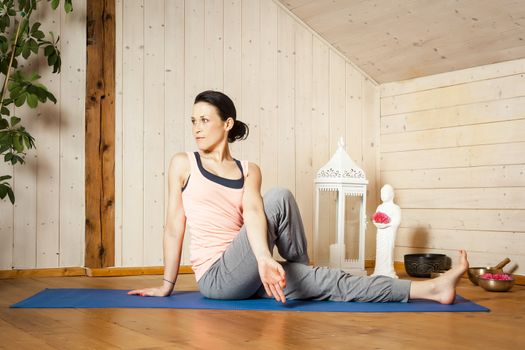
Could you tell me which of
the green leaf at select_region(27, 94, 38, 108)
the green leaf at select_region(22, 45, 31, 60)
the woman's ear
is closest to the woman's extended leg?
the woman's ear

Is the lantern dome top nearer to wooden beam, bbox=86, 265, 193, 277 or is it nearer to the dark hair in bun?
wooden beam, bbox=86, 265, 193, 277

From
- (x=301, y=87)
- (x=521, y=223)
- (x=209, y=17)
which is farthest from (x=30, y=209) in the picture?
(x=521, y=223)

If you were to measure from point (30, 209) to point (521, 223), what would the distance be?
8.59 feet

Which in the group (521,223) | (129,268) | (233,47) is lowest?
(129,268)

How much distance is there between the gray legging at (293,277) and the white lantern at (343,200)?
1412 mm

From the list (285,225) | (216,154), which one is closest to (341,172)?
(216,154)

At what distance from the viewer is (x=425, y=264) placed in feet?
13.2

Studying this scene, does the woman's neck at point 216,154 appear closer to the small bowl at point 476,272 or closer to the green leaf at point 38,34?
the green leaf at point 38,34

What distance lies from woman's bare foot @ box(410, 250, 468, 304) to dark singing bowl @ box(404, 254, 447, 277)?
1509mm

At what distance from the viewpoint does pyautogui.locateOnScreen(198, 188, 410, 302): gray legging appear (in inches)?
98.1

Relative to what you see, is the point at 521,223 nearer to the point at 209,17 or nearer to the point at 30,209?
the point at 209,17

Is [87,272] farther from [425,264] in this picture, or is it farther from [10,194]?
[425,264]

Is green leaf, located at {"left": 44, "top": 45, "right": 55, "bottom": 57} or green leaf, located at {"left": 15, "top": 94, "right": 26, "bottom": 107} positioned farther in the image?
green leaf, located at {"left": 44, "top": 45, "right": 55, "bottom": 57}

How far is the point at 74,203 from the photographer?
3816mm
